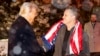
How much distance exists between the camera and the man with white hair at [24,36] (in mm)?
2432

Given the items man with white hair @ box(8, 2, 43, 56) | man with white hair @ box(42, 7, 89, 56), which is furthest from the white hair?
man with white hair @ box(42, 7, 89, 56)

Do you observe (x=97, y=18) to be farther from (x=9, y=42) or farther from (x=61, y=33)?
(x=9, y=42)

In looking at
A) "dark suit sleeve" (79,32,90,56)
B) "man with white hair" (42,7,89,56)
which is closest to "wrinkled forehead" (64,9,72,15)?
"man with white hair" (42,7,89,56)

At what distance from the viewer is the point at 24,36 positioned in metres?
2.45

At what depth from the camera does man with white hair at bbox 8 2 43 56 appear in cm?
243

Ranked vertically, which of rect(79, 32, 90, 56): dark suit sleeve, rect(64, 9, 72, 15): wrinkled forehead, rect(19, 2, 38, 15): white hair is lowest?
rect(79, 32, 90, 56): dark suit sleeve

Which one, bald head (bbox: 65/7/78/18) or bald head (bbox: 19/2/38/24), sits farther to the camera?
bald head (bbox: 65/7/78/18)

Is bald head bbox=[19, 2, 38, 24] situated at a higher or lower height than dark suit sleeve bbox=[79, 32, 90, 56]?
higher


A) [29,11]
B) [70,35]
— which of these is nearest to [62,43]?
[70,35]

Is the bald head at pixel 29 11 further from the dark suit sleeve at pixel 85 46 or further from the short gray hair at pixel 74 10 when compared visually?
the dark suit sleeve at pixel 85 46

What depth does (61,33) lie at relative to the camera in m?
2.61

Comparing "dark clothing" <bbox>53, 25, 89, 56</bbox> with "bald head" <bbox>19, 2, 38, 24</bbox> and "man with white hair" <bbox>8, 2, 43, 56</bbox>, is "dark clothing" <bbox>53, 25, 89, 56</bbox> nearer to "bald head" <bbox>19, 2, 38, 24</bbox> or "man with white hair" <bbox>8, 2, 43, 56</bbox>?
"man with white hair" <bbox>8, 2, 43, 56</bbox>

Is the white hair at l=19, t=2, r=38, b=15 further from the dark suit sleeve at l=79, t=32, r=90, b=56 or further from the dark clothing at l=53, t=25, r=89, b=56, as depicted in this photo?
the dark suit sleeve at l=79, t=32, r=90, b=56

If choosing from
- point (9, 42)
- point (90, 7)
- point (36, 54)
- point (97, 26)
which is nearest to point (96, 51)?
point (97, 26)
